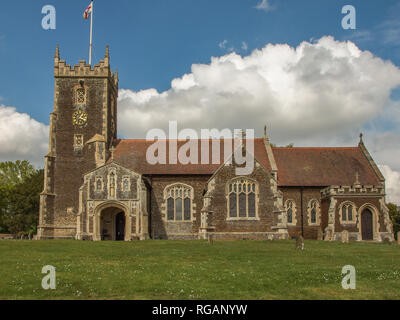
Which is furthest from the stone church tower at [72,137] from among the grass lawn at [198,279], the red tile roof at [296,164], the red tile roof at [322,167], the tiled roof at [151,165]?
the grass lawn at [198,279]

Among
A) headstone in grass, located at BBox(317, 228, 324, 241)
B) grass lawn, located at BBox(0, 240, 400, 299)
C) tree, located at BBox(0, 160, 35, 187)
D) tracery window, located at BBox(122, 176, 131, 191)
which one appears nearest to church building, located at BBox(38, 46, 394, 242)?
tracery window, located at BBox(122, 176, 131, 191)

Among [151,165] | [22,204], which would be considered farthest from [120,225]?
[22,204]

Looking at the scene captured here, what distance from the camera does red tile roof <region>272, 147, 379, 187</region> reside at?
3856cm

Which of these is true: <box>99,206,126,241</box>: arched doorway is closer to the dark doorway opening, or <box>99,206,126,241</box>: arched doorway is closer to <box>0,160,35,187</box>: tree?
the dark doorway opening

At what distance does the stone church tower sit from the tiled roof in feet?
4.94

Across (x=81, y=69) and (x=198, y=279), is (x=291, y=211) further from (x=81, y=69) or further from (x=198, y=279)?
(x=198, y=279)

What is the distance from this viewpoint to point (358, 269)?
1408 centimetres

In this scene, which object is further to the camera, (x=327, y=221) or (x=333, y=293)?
(x=327, y=221)

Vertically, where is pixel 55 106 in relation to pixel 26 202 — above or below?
above

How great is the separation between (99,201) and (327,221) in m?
19.4

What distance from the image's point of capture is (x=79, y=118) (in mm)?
40375

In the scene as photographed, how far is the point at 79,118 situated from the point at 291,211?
2171cm
